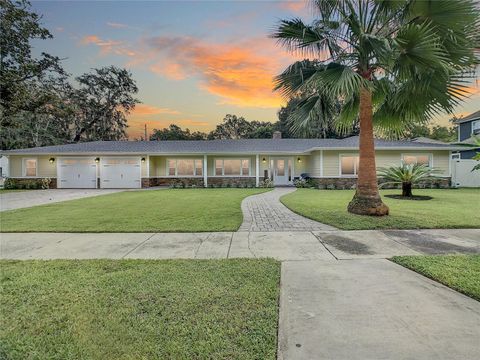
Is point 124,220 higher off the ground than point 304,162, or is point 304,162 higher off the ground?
point 304,162

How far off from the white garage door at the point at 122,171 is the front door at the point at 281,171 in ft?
34.0

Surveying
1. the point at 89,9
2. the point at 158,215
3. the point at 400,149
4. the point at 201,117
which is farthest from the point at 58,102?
the point at 400,149

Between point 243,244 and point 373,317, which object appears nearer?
point 373,317

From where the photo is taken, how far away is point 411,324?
7.34 ft

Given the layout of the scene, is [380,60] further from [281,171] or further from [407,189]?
[281,171]

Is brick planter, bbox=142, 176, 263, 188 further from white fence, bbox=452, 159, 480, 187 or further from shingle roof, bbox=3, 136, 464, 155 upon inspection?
white fence, bbox=452, 159, 480, 187

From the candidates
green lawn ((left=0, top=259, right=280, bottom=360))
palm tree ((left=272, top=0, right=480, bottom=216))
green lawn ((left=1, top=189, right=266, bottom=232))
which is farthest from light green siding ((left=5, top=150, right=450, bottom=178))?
green lawn ((left=0, top=259, right=280, bottom=360))

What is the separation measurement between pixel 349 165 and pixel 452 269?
15419 mm

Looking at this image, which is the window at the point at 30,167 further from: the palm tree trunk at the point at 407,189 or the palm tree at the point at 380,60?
the palm tree trunk at the point at 407,189

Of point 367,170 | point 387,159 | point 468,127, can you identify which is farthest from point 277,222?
point 468,127

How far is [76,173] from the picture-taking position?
1912 centimetres

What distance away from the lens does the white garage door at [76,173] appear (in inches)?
749

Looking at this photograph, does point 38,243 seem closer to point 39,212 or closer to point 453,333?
point 39,212

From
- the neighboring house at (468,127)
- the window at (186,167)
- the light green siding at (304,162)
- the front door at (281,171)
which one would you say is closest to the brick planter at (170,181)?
the light green siding at (304,162)
